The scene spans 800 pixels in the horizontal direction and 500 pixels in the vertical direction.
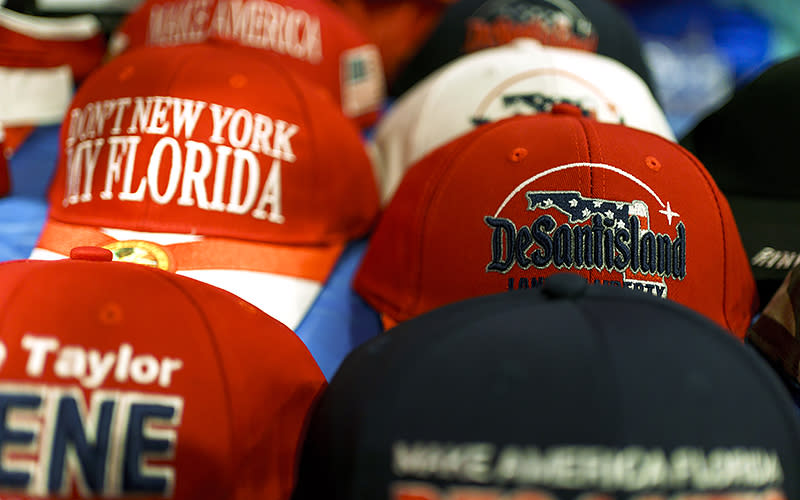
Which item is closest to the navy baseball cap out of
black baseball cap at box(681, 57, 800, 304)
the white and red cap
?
black baseball cap at box(681, 57, 800, 304)

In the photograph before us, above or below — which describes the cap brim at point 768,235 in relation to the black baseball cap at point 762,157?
below

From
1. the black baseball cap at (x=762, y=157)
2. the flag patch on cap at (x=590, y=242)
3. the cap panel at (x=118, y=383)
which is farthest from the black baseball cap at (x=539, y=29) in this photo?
the cap panel at (x=118, y=383)

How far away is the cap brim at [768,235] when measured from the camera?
1019 mm

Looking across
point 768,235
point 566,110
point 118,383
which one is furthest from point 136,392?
point 768,235

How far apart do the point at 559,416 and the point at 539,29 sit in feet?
3.18

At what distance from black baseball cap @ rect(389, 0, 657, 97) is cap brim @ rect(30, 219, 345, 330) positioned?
23.8 inches

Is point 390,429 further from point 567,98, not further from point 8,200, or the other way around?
point 8,200

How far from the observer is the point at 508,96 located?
1185mm

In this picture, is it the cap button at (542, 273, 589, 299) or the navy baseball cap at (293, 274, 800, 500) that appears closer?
the navy baseball cap at (293, 274, 800, 500)

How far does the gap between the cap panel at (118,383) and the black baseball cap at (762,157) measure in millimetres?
696

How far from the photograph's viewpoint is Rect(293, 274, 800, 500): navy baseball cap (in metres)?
0.57

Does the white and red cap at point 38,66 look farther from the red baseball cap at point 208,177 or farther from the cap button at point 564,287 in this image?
the cap button at point 564,287

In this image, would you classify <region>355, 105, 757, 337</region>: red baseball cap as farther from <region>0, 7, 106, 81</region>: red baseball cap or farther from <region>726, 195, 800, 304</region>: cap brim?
<region>0, 7, 106, 81</region>: red baseball cap

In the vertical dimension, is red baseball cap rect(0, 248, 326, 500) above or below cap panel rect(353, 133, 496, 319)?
below
